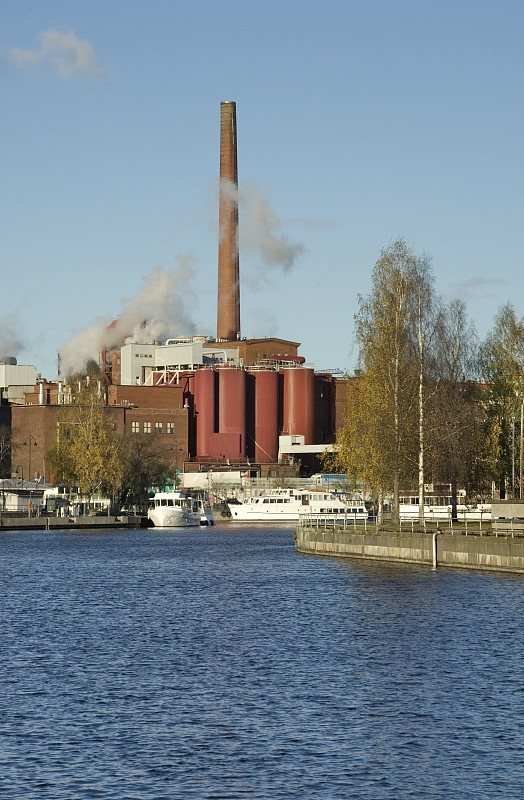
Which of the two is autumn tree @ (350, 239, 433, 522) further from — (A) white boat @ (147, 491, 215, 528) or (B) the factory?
(B) the factory

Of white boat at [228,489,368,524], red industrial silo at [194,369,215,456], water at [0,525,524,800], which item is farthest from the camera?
red industrial silo at [194,369,215,456]

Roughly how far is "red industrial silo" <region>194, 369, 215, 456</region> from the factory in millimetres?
140

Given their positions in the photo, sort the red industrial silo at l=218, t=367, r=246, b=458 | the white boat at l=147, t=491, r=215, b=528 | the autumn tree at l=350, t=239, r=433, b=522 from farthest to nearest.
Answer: the red industrial silo at l=218, t=367, r=246, b=458 → the white boat at l=147, t=491, r=215, b=528 → the autumn tree at l=350, t=239, r=433, b=522

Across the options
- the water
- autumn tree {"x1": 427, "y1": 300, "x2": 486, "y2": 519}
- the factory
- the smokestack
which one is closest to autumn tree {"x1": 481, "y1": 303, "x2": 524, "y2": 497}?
autumn tree {"x1": 427, "y1": 300, "x2": 486, "y2": 519}

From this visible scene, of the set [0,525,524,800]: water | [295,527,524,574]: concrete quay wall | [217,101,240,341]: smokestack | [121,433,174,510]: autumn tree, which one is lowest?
[0,525,524,800]: water

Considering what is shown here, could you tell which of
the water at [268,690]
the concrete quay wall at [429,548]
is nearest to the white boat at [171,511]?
the concrete quay wall at [429,548]

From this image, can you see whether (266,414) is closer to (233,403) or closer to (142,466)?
(233,403)

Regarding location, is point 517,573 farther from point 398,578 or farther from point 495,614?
point 495,614

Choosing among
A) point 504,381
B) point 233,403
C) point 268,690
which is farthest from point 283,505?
point 268,690

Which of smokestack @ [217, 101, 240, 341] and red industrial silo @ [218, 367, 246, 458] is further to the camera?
smokestack @ [217, 101, 240, 341]

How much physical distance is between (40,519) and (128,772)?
118604mm

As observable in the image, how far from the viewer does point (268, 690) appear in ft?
110

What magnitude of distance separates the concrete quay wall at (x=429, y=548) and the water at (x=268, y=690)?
1.39 m

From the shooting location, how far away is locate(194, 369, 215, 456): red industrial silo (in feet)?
609
